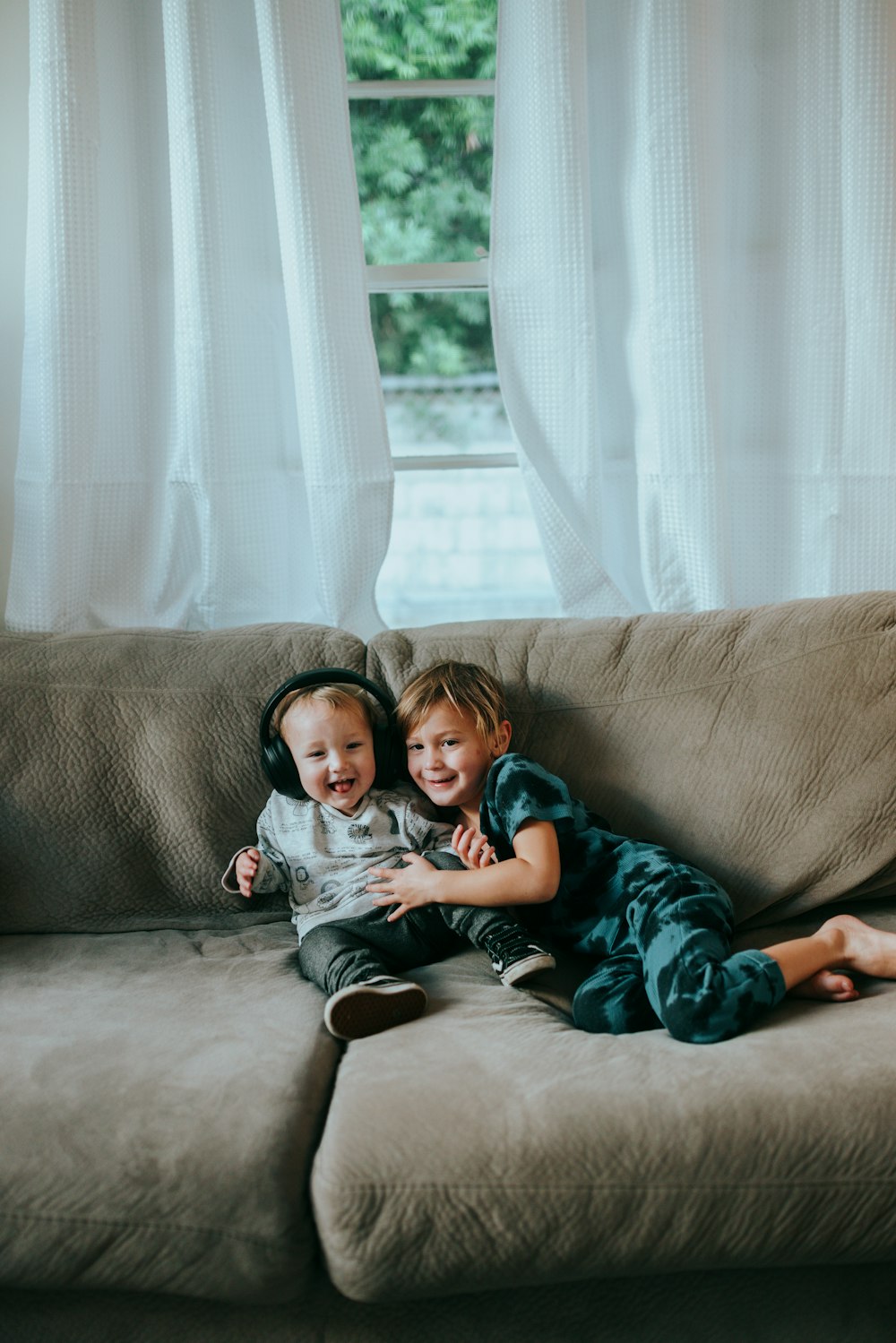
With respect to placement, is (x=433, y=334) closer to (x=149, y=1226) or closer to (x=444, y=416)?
(x=444, y=416)

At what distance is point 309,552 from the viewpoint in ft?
6.95

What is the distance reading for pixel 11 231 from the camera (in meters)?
2.06

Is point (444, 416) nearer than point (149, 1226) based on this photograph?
No

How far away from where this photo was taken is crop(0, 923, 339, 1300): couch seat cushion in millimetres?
1056

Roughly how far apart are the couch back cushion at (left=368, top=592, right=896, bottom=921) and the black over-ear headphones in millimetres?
86

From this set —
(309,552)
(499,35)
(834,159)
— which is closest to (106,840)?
(309,552)

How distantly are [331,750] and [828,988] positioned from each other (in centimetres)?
74

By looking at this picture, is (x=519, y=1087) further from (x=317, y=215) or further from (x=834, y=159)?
(x=834, y=159)

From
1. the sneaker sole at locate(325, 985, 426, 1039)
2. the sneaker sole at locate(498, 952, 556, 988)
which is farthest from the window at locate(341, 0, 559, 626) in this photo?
the sneaker sole at locate(325, 985, 426, 1039)

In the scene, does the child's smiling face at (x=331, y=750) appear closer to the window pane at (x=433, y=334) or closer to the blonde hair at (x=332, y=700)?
the blonde hair at (x=332, y=700)

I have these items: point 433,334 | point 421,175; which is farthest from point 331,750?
point 421,175

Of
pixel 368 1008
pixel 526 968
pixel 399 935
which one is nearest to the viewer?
pixel 368 1008

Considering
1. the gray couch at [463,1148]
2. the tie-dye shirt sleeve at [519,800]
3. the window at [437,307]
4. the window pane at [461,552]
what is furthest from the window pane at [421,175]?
the gray couch at [463,1148]

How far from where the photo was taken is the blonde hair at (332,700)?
161 centimetres
